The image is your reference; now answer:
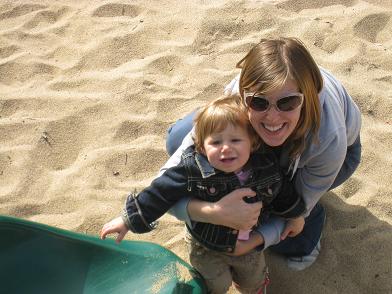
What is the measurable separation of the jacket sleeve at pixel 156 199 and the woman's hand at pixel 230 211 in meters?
0.06

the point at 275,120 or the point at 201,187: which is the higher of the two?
the point at 275,120

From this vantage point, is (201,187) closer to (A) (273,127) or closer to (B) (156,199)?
(B) (156,199)

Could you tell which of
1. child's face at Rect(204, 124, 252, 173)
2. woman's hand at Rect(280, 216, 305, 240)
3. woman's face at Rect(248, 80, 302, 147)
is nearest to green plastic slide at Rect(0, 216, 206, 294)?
woman's hand at Rect(280, 216, 305, 240)

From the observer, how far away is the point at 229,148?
1.49 meters

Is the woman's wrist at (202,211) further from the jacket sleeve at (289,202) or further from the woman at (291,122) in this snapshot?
the jacket sleeve at (289,202)

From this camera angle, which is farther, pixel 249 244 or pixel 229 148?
pixel 249 244

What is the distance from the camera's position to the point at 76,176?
2254 millimetres

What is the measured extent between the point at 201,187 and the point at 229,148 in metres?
0.17

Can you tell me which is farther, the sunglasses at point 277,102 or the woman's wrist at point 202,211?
the woman's wrist at point 202,211

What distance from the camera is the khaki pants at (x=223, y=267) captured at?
5.63 feet

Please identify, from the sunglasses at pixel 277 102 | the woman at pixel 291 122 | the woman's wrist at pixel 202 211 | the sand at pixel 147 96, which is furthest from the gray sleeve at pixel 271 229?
the sunglasses at pixel 277 102

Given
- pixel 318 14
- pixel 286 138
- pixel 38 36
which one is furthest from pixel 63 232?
pixel 318 14

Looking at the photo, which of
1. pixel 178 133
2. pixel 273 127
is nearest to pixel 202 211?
pixel 273 127

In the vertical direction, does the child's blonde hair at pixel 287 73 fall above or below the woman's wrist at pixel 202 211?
above
